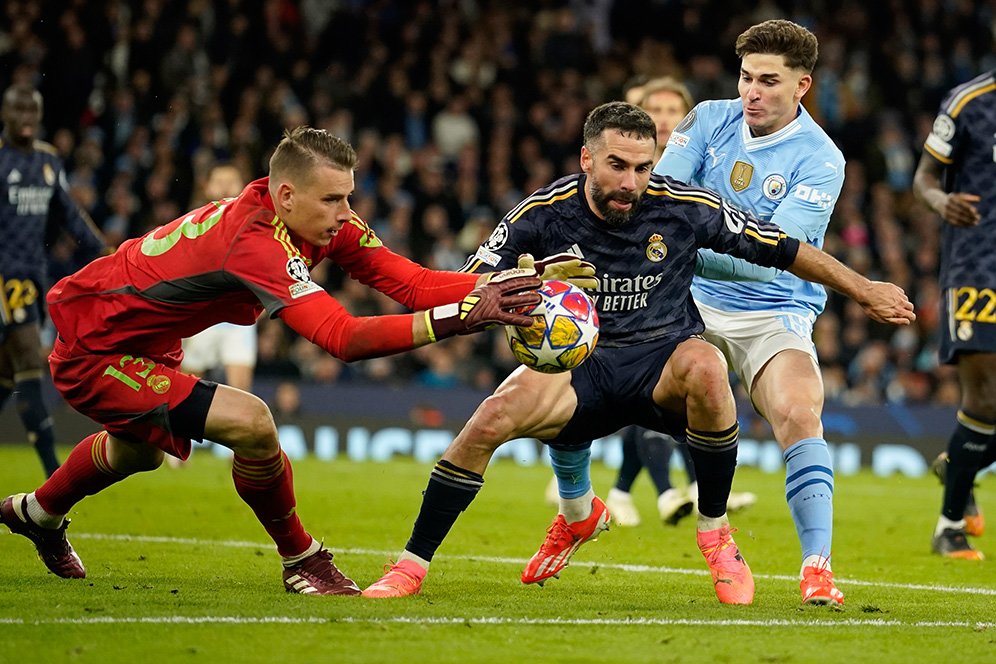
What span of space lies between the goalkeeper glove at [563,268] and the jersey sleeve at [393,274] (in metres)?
0.27

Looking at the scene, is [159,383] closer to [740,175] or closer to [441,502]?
[441,502]

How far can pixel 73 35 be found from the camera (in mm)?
17469

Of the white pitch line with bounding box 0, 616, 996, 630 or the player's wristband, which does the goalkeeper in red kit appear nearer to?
the player's wristband

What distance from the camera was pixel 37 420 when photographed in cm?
985

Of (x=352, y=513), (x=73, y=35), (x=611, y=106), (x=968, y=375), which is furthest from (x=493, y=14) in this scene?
(x=611, y=106)

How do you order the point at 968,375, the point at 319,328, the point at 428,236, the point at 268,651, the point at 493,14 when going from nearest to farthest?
the point at 268,651, the point at 319,328, the point at 968,375, the point at 428,236, the point at 493,14

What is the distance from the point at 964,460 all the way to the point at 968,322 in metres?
0.80

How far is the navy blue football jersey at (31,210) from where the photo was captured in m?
9.96

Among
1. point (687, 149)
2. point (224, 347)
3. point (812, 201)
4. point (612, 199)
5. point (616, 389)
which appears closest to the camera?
point (612, 199)

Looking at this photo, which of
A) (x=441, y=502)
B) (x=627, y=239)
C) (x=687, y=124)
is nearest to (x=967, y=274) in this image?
(x=687, y=124)

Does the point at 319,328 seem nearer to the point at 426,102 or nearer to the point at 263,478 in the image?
the point at 263,478

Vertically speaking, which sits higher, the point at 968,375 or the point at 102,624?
the point at 968,375

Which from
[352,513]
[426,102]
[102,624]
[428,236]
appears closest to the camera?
[102,624]

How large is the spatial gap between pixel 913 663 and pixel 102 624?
260 cm
